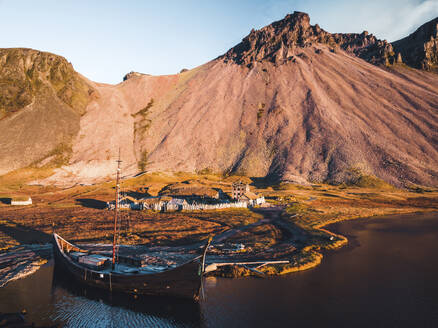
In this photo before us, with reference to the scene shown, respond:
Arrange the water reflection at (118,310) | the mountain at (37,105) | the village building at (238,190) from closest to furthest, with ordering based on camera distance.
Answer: the water reflection at (118,310), the village building at (238,190), the mountain at (37,105)

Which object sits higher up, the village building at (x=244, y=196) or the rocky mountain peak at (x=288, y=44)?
the rocky mountain peak at (x=288, y=44)

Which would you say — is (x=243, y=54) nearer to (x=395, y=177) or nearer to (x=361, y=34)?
(x=361, y=34)

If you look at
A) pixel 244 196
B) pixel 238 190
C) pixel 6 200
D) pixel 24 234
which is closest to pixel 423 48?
pixel 238 190

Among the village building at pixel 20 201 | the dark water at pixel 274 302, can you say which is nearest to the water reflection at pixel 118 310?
the dark water at pixel 274 302

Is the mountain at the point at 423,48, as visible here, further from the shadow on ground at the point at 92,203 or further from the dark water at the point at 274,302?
the shadow on ground at the point at 92,203

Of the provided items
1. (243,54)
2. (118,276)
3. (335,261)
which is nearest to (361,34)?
(243,54)

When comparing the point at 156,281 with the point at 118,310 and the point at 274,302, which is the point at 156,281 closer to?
the point at 118,310

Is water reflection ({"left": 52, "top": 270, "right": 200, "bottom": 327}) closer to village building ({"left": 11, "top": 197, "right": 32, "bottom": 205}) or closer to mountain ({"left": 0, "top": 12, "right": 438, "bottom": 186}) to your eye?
village building ({"left": 11, "top": 197, "right": 32, "bottom": 205})

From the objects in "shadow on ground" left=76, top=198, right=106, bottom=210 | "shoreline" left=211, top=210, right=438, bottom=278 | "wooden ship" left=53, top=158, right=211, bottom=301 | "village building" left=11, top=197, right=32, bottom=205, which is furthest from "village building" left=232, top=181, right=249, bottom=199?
"village building" left=11, top=197, right=32, bottom=205
